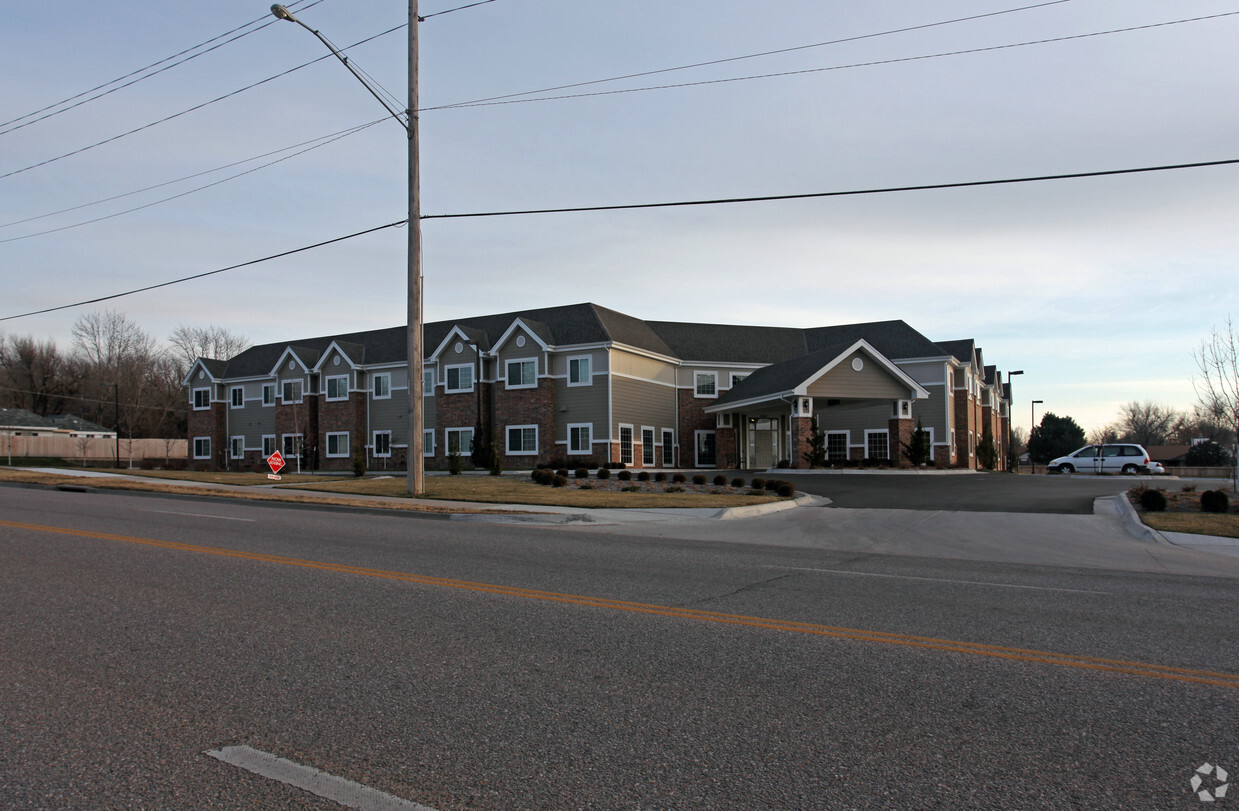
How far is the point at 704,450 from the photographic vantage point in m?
44.1

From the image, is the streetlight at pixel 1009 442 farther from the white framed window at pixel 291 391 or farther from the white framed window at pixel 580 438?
the white framed window at pixel 291 391

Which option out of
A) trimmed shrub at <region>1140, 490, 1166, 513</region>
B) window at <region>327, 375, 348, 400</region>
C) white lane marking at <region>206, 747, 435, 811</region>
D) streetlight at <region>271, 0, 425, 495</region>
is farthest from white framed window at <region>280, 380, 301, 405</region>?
white lane marking at <region>206, 747, 435, 811</region>

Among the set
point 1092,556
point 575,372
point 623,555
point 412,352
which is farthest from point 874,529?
point 575,372

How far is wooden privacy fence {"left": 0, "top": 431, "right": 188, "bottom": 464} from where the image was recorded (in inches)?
2557

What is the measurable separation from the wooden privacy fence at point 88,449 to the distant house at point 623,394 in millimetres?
21185

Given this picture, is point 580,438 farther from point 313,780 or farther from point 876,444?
point 313,780

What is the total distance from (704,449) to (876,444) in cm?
925

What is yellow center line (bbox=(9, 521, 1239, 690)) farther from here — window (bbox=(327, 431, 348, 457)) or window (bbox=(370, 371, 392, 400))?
window (bbox=(327, 431, 348, 457))

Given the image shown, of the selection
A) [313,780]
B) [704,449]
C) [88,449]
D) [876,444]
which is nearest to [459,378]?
[704,449]

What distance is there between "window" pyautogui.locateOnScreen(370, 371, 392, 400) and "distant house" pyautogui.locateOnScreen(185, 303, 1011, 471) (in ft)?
0.29

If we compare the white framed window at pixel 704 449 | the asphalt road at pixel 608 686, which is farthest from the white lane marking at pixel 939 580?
the white framed window at pixel 704 449

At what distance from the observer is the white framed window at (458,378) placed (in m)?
42.3

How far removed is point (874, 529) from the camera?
53.1 feet

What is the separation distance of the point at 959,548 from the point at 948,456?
31260 mm
